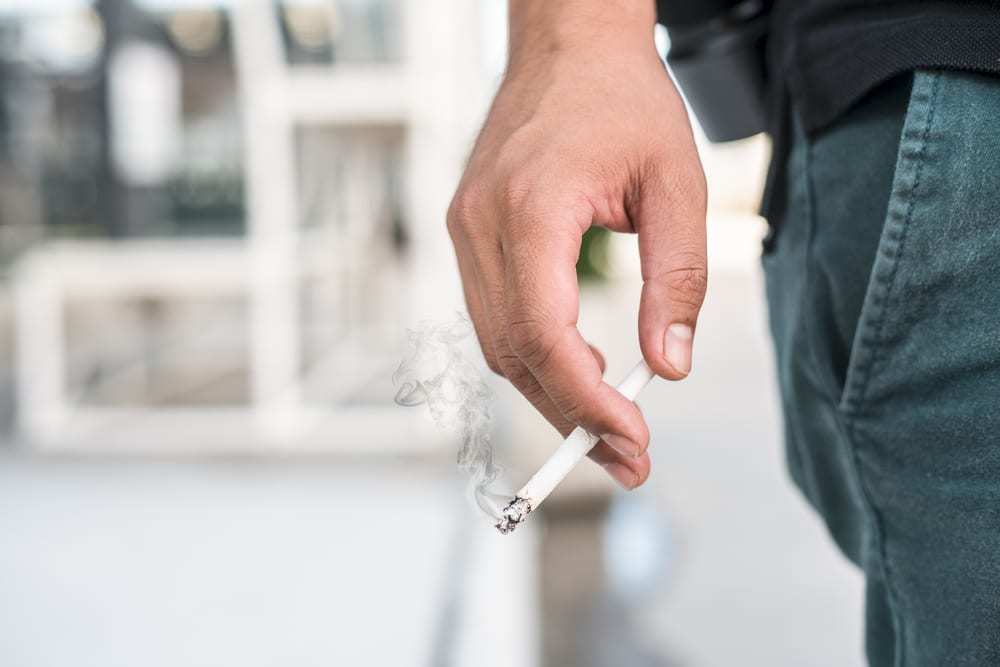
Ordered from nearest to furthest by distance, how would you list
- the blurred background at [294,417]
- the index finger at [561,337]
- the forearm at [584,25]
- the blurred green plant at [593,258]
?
the index finger at [561,337] → the forearm at [584,25] → the blurred background at [294,417] → the blurred green plant at [593,258]

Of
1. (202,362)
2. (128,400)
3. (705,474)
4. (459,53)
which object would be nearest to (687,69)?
(459,53)

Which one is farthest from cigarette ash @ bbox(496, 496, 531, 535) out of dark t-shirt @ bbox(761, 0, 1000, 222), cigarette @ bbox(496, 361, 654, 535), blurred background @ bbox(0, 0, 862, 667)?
blurred background @ bbox(0, 0, 862, 667)

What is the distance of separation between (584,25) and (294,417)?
3.49m

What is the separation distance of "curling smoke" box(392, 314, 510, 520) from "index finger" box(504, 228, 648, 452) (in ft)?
0.41

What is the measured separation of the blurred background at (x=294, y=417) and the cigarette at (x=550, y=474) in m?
1.41

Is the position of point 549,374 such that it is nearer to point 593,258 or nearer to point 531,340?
point 531,340

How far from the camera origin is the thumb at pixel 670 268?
683 millimetres

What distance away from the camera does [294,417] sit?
13.5 ft

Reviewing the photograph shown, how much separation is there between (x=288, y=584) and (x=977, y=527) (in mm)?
2148

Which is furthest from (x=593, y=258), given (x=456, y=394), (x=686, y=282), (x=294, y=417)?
(x=686, y=282)

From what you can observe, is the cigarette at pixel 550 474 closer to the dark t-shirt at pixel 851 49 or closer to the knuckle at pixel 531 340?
the knuckle at pixel 531 340

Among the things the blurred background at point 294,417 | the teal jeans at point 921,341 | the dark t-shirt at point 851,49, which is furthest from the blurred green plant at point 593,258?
the teal jeans at point 921,341

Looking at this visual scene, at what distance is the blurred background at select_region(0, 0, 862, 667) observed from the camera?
254 cm

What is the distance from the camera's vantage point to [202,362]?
19.0ft
